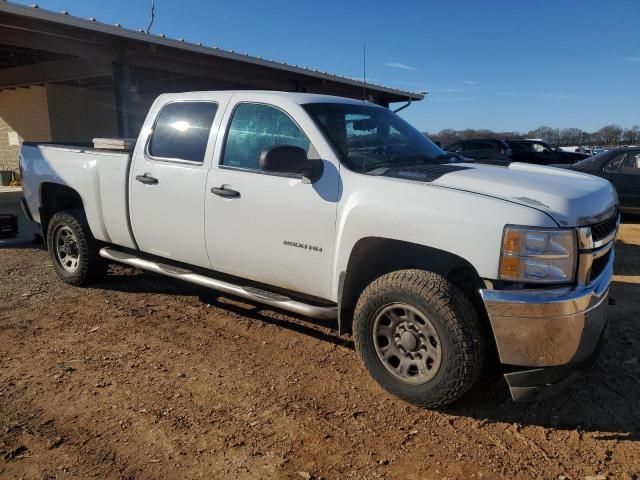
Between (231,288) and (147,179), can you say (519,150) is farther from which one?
(231,288)

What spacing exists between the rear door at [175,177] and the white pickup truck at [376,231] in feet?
0.04

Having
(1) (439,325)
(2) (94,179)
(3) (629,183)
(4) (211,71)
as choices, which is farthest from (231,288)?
(4) (211,71)

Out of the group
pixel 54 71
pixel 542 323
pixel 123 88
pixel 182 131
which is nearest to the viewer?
pixel 542 323

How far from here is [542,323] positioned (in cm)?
279

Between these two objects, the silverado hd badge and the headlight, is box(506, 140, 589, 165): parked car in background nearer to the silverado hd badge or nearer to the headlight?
the silverado hd badge

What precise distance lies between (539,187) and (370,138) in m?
1.38

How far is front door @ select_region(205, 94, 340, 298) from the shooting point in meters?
3.59

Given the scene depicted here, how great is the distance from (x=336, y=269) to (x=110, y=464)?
5.62 feet

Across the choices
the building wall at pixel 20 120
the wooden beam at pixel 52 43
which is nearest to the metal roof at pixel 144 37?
the wooden beam at pixel 52 43

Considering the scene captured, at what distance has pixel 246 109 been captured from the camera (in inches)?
164

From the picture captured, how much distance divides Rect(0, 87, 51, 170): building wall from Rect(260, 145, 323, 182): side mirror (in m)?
18.1

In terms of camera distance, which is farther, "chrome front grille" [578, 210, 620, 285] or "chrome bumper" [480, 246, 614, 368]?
"chrome front grille" [578, 210, 620, 285]

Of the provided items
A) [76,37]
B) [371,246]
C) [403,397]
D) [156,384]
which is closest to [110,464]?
[156,384]

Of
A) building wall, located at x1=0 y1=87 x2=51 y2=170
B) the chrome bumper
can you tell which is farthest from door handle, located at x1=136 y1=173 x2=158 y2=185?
building wall, located at x1=0 y1=87 x2=51 y2=170
